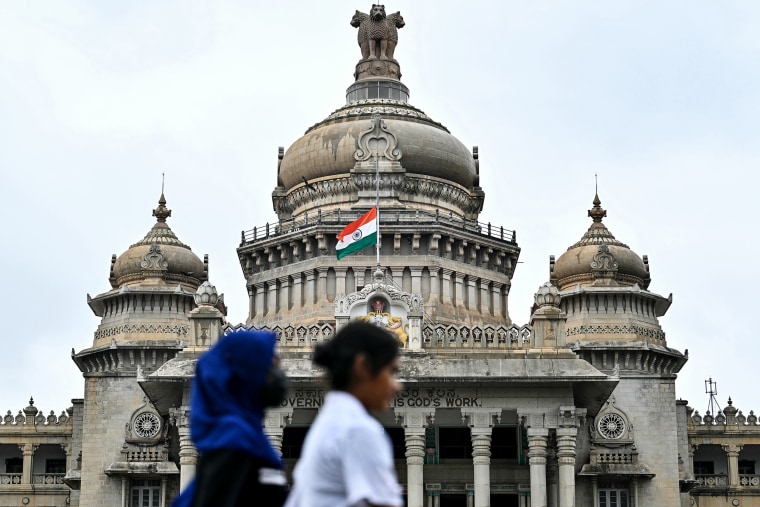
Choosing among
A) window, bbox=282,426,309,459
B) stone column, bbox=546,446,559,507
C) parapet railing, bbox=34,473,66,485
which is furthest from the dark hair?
parapet railing, bbox=34,473,66,485

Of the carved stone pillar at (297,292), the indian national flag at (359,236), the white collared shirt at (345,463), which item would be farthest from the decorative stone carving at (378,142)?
the white collared shirt at (345,463)

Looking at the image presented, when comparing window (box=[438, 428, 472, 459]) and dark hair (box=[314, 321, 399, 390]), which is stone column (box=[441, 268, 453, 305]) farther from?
dark hair (box=[314, 321, 399, 390])

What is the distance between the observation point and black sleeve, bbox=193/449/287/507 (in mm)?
8539

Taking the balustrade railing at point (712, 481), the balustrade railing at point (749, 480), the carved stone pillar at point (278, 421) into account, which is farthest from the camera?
the balustrade railing at point (749, 480)

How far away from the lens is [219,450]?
8.58m

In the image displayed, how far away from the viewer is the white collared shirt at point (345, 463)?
8023mm

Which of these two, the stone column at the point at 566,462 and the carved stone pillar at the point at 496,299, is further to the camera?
the carved stone pillar at the point at 496,299

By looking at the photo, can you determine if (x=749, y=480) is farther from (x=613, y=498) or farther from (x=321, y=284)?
(x=321, y=284)

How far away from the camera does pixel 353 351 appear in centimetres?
855

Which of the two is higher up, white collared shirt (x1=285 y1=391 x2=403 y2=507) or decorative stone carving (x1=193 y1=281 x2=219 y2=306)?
decorative stone carving (x1=193 y1=281 x2=219 y2=306)

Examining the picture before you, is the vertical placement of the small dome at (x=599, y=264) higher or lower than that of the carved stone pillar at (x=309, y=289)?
higher

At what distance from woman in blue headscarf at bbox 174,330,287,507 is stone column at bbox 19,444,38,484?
231 feet

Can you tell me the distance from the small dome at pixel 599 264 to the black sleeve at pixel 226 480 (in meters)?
62.5

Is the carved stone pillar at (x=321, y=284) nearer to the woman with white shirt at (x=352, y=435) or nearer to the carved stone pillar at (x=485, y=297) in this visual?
the carved stone pillar at (x=485, y=297)
